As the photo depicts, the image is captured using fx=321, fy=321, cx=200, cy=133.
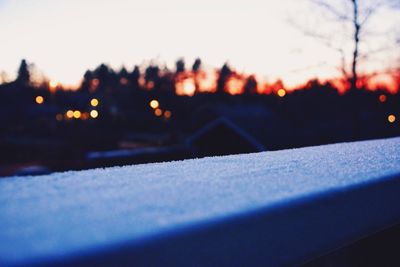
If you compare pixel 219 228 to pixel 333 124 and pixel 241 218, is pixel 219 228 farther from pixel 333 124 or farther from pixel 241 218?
pixel 333 124

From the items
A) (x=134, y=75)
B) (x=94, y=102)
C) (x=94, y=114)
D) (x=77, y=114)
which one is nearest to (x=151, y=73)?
(x=134, y=75)

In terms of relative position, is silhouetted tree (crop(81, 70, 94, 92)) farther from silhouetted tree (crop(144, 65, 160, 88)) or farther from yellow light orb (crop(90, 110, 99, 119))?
yellow light orb (crop(90, 110, 99, 119))

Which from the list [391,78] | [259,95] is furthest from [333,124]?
[259,95]

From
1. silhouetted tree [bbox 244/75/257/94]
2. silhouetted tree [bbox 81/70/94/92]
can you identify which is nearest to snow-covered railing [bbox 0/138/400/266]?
silhouetted tree [bbox 244/75/257/94]

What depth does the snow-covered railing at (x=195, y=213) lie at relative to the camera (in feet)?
1.56

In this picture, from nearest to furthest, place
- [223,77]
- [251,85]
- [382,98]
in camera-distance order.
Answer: [382,98] → [251,85] → [223,77]

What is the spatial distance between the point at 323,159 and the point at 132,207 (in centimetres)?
80

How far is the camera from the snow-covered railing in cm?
47

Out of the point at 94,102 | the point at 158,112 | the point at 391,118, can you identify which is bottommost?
the point at 391,118

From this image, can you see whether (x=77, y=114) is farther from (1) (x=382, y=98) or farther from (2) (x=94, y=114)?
(1) (x=382, y=98)

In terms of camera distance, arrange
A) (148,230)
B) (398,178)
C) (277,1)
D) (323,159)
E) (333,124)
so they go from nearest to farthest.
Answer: (148,230) < (398,178) < (323,159) < (277,1) < (333,124)

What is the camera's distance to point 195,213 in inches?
23.0

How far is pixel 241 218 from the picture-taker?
1.91 ft

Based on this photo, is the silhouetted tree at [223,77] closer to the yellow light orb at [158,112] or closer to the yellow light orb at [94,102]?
the yellow light orb at [158,112]
